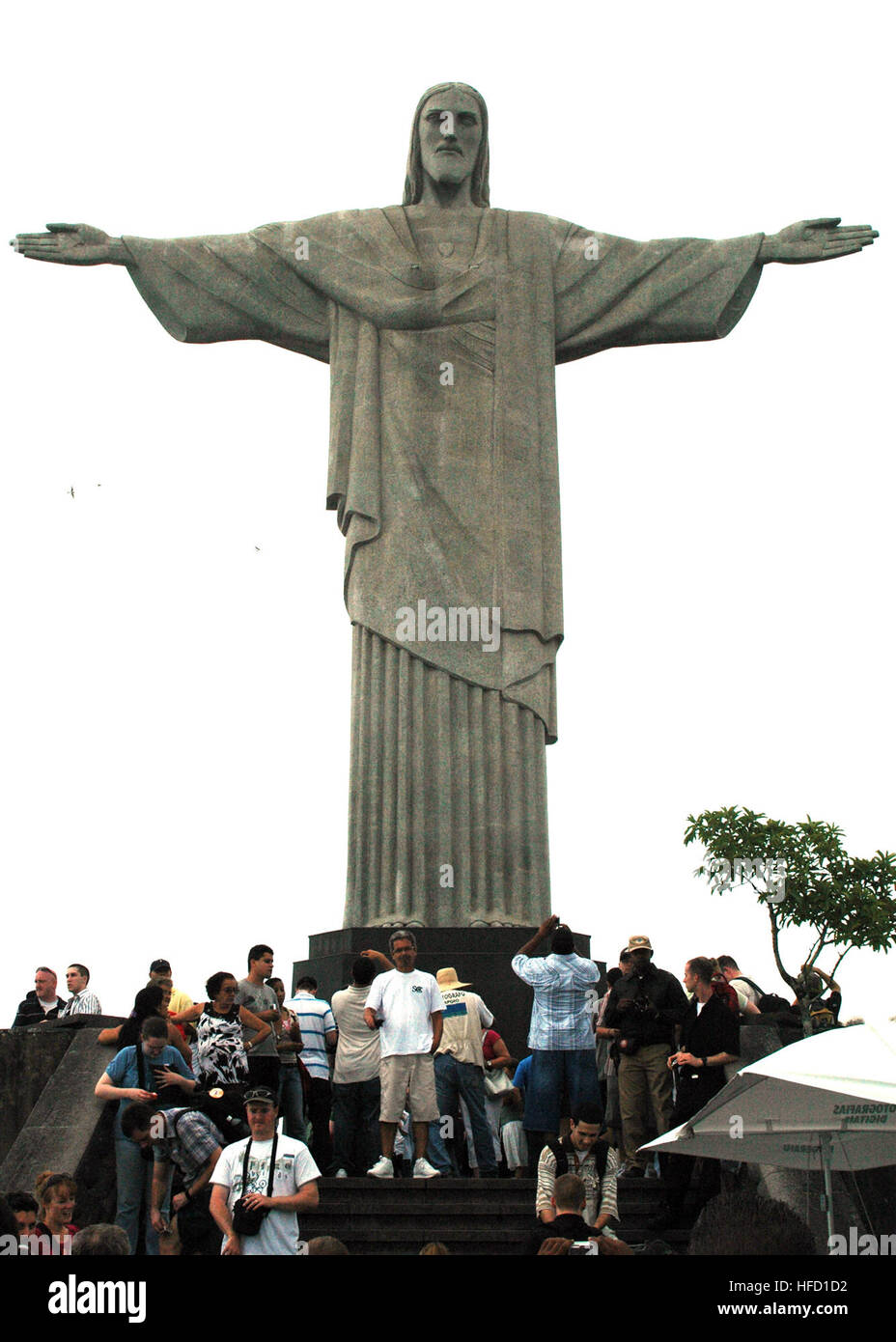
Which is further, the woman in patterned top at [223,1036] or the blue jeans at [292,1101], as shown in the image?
the blue jeans at [292,1101]

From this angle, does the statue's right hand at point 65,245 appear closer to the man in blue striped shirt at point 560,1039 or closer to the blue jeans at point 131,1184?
the man in blue striped shirt at point 560,1039

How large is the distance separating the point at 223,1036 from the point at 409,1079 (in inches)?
72.7

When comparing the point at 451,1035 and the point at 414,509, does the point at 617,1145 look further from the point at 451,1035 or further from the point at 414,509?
the point at 414,509

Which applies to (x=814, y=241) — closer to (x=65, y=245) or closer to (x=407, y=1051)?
(x=65, y=245)

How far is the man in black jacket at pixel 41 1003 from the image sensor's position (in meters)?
15.8

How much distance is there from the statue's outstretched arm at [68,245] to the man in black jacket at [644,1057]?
10.6 m

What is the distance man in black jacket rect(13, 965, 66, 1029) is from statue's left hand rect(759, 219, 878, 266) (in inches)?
434

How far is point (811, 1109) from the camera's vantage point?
10812mm

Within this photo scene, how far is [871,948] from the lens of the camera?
92.4 feet

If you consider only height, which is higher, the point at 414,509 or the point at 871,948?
the point at 414,509

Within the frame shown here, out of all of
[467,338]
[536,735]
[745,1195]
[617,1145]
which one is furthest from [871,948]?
[745,1195]

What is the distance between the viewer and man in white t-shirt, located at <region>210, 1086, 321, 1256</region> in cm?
970

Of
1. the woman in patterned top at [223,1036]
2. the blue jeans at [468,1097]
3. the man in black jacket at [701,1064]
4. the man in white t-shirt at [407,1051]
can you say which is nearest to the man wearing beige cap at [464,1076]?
the blue jeans at [468,1097]
